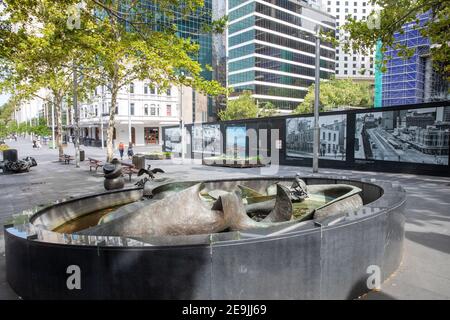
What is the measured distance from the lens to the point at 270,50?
73500 mm

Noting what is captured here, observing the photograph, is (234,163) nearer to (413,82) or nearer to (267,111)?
(267,111)

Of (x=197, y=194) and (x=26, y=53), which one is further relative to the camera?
(x=26, y=53)

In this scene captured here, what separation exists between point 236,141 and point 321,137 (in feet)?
25.2

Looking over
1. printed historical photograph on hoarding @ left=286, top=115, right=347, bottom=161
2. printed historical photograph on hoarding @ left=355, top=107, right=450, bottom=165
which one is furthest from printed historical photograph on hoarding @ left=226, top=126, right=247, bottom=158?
printed historical photograph on hoarding @ left=355, top=107, right=450, bottom=165

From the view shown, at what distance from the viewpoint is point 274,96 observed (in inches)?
2928

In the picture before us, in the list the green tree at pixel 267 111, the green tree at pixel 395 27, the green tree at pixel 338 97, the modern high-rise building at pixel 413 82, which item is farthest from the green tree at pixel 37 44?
the modern high-rise building at pixel 413 82

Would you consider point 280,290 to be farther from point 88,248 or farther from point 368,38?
point 368,38

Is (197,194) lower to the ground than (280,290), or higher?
higher

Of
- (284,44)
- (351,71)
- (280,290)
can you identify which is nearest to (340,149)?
(280,290)

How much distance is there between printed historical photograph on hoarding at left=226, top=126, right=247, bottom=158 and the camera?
2624 cm

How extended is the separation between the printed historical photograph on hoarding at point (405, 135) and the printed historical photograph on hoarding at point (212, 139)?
40.5 ft

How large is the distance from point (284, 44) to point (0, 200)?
73955 mm

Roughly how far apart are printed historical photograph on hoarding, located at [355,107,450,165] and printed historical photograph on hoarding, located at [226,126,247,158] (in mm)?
9370

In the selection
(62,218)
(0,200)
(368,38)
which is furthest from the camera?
(368,38)
